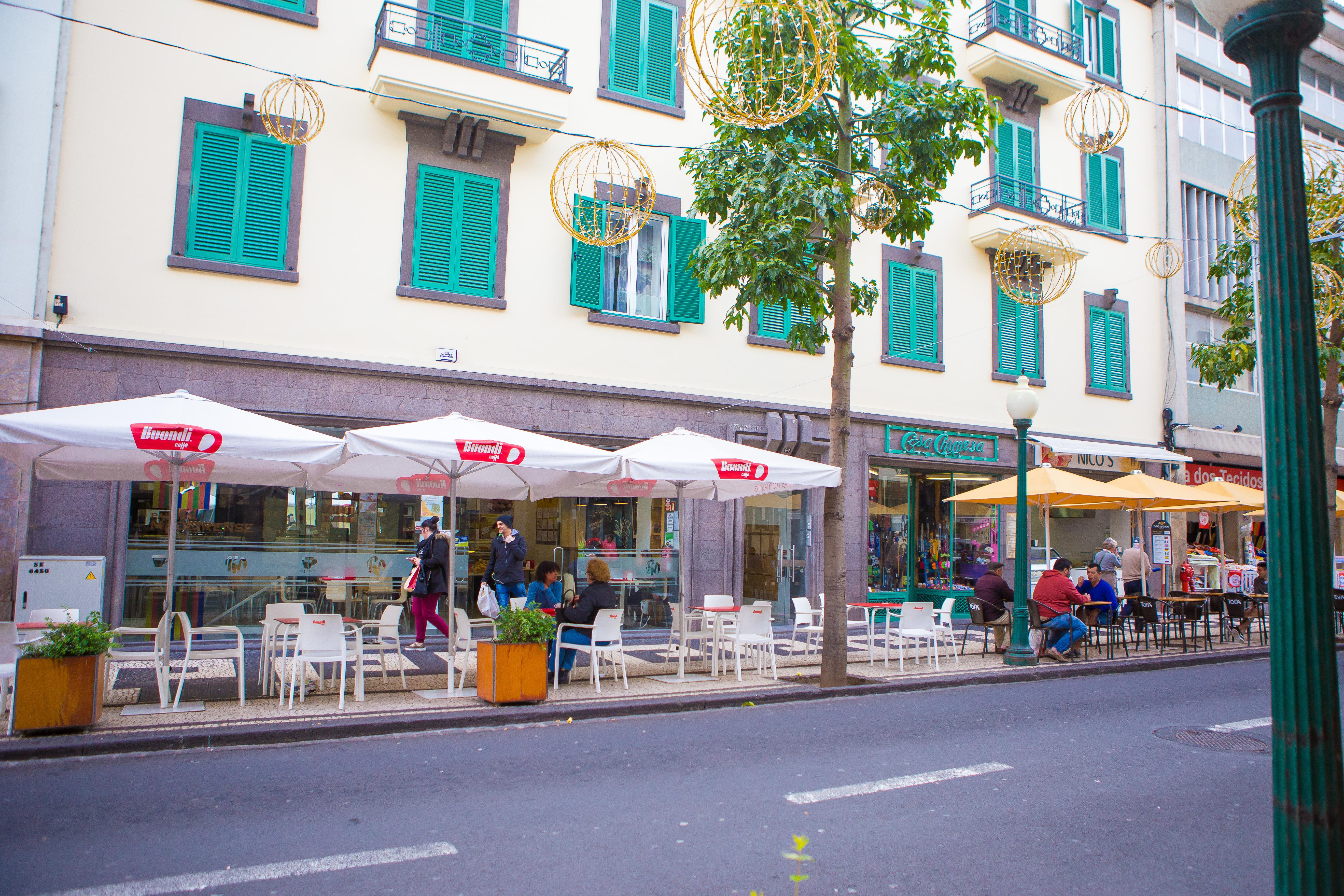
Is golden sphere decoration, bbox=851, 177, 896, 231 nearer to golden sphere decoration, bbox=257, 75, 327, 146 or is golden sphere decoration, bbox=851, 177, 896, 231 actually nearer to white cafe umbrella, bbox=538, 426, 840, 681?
white cafe umbrella, bbox=538, 426, 840, 681

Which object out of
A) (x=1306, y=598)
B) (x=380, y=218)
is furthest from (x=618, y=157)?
(x=1306, y=598)

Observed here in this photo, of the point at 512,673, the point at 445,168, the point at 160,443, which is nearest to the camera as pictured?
the point at 160,443

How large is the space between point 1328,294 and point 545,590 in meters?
11.2

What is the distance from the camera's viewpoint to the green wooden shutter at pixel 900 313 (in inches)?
677

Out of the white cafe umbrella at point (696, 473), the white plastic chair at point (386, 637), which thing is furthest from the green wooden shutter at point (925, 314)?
the white plastic chair at point (386, 637)

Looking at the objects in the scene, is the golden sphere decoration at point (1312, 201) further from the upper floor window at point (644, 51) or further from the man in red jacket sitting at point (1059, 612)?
the upper floor window at point (644, 51)

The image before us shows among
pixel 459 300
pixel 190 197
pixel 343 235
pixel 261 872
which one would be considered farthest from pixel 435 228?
pixel 261 872

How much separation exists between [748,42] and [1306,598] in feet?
23.3

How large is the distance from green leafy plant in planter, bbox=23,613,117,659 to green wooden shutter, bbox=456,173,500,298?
24.0 feet

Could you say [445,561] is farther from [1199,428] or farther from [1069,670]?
[1199,428]

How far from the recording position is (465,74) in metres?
12.9

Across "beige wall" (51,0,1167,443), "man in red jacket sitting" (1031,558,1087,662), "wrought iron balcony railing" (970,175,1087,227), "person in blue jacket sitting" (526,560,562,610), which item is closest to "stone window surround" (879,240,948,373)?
"beige wall" (51,0,1167,443)

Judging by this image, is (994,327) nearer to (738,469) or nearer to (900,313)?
(900,313)

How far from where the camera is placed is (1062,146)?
19.5m
